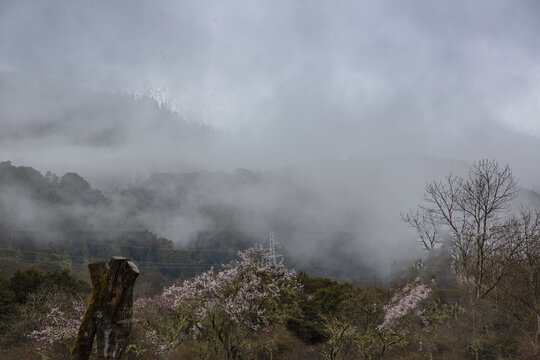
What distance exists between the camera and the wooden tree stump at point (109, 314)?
5633mm

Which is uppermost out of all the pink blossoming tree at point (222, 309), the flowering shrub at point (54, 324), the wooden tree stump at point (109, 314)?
the wooden tree stump at point (109, 314)

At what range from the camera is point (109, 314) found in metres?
5.77

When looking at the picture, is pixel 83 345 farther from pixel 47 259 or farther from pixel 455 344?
pixel 47 259

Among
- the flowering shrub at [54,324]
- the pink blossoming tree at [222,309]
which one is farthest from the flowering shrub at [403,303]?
the flowering shrub at [54,324]

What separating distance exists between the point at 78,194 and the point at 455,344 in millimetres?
174101

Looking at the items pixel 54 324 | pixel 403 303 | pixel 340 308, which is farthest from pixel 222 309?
pixel 403 303

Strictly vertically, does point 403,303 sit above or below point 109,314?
below

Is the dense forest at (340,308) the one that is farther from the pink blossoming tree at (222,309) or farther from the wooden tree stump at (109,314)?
the wooden tree stump at (109,314)

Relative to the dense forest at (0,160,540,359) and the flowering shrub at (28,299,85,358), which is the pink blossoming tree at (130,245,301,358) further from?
the flowering shrub at (28,299,85,358)

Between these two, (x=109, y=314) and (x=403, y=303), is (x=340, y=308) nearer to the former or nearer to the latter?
(x=403, y=303)

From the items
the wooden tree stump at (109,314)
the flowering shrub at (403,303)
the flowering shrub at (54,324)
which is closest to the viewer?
the wooden tree stump at (109,314)

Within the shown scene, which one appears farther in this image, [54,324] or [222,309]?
[54,324]

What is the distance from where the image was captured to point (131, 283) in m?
6.02

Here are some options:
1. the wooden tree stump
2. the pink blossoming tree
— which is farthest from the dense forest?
the wooden tree stump
